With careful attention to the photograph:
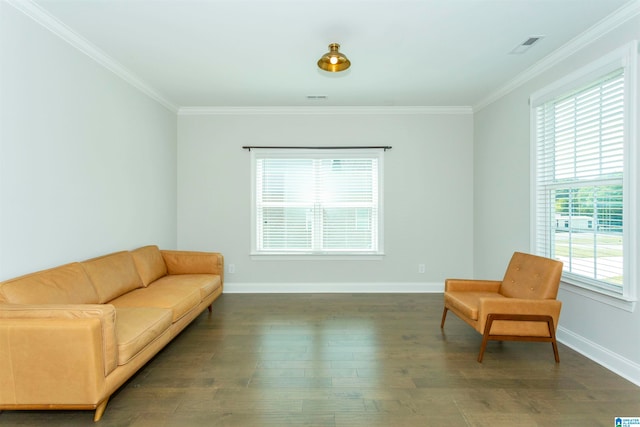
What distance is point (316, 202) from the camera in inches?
192

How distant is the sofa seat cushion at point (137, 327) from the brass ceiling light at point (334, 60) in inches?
96.3

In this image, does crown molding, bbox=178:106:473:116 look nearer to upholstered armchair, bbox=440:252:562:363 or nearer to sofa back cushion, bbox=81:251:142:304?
sofa back cushion, bbox=81:251:142:304

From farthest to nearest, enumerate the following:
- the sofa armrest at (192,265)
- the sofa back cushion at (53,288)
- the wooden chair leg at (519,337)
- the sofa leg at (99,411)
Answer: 1. the sofa armrest at (192,265)
2. the wooden chair leg at (519,337)
3. the sofa back cushion at (53,288)
4. the sofa leg at (99,411)

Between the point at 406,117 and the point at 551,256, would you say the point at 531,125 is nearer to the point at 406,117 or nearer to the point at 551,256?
the point at 551,256

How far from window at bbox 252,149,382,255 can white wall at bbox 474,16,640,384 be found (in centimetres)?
147

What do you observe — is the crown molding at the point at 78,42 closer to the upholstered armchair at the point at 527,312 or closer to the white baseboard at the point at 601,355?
the upholstered armchair at the point at 527,312

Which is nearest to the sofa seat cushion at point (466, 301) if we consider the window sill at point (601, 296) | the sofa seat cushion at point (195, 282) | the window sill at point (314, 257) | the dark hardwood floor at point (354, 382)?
the dark hardwood floor at point (354, 382)

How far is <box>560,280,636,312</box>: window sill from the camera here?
8.12 feet

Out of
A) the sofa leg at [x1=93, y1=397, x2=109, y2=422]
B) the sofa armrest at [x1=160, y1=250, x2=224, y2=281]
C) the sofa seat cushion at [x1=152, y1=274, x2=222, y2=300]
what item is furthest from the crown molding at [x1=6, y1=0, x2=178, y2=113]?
the sofa leg at [x1=93, y1=397, x2=109, y2=422]

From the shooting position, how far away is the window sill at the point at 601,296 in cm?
247

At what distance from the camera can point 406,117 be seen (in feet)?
16.0

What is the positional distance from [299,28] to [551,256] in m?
3.29

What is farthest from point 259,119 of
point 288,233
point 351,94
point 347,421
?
point 347,421

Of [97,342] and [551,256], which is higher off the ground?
[551,256]
